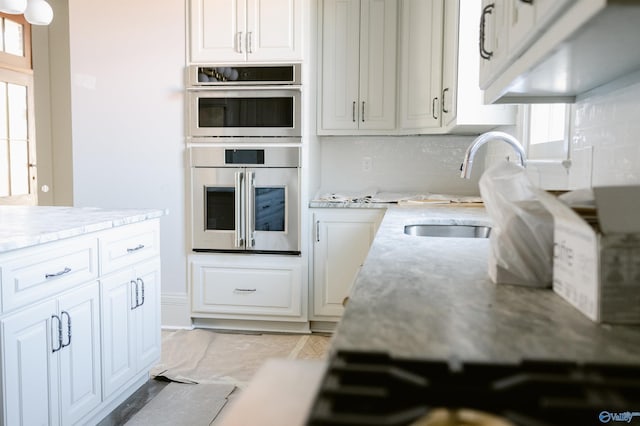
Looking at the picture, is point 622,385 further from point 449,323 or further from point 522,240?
point 522,240

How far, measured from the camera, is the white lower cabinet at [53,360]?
5.71ft

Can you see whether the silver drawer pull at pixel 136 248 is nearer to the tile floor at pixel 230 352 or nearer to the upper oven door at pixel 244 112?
the tile floor at pixel 230 352

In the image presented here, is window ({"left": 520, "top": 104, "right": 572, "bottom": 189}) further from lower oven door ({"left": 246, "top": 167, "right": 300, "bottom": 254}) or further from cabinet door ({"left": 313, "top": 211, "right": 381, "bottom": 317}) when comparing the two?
lower oven door ({"left": 246, "top": 167, "right": 300, "bottom": 254})

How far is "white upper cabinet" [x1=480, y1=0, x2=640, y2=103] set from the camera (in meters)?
0.87

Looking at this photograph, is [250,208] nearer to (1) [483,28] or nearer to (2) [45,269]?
(2) [45,269]

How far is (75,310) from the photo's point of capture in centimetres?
208

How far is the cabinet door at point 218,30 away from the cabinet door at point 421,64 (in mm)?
1096

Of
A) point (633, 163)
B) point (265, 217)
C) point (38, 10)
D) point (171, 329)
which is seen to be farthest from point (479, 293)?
point (171, 329)

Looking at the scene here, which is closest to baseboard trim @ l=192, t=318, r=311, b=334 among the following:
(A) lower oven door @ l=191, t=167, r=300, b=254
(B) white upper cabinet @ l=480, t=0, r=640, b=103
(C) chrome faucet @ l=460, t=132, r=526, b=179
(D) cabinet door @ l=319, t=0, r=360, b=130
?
(A) lower oven door @ l=191, t=167, r=300, b=254

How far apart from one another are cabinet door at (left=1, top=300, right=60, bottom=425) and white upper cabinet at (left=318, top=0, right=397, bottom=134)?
2.45m

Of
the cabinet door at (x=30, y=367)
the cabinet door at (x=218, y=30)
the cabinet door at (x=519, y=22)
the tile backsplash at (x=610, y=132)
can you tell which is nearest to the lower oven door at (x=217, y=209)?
the cabinet door at (x=218, y=30)

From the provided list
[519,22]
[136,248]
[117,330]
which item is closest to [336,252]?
[136,248]

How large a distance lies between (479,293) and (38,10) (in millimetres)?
2437

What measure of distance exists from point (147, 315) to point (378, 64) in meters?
2.27
